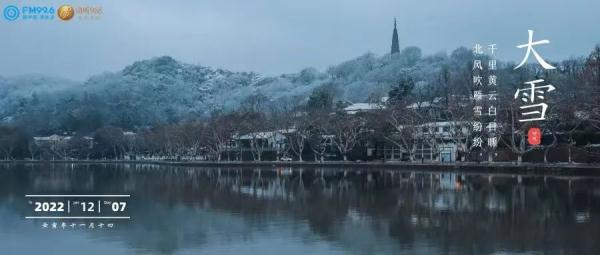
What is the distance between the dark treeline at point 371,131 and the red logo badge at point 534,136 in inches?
20.1

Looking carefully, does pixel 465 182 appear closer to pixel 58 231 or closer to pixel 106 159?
pixel 58 231

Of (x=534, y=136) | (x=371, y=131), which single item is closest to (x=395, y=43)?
(x=371, y=131)

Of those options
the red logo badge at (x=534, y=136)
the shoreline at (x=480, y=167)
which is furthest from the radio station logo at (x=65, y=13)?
the red logo badge at (x=534, y=136)

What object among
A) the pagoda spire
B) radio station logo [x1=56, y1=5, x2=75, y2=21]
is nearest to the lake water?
radio station logo [x1=56, y1=5, x2=75, y2=21]

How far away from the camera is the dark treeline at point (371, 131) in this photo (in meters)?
39.1

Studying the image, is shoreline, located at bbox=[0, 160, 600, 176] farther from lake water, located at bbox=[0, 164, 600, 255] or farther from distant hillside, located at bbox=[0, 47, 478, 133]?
distant hillside, located at bbox=[0, 47, 478, 133]

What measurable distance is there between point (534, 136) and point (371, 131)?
612 inches

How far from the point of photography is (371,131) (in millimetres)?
52281

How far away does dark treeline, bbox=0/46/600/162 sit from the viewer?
39.1 m

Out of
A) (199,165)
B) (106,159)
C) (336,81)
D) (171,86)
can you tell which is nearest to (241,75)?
(171,86)

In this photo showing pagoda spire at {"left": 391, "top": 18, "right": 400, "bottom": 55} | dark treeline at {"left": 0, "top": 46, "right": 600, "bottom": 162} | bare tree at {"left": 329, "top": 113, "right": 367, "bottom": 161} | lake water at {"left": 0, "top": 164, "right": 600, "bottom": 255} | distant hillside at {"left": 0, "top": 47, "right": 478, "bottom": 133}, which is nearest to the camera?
lake water at {"left": 0, "top": 164, "right": 600, "bottom": 255}

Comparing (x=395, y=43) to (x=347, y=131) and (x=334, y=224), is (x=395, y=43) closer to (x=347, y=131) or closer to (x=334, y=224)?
(x=347, y=131)

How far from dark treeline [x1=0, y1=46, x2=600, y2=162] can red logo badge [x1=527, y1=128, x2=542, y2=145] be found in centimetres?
51

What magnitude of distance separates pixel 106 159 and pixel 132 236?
251 ft
